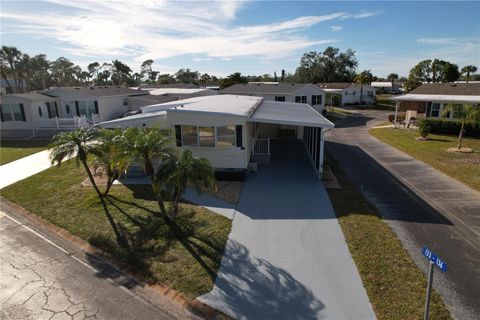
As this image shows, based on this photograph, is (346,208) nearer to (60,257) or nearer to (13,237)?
(60,257)

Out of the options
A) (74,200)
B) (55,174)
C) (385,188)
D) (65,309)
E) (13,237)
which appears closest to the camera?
(65,309)

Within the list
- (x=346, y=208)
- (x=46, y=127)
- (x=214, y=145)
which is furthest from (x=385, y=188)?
(x=46, y=127)

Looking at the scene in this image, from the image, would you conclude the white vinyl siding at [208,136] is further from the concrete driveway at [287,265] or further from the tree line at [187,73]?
the tree line at [187,73]

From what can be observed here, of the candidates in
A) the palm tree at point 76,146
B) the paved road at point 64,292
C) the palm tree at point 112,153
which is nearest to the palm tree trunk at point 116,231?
the palm tree at point 76,146

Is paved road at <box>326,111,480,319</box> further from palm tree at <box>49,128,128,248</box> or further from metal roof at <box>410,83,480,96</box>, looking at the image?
metal roof at <box>410,83,480,96</box>

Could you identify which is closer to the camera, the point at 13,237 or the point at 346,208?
the point at 13,237

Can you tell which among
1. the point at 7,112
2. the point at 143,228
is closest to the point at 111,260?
the point at 143,228
